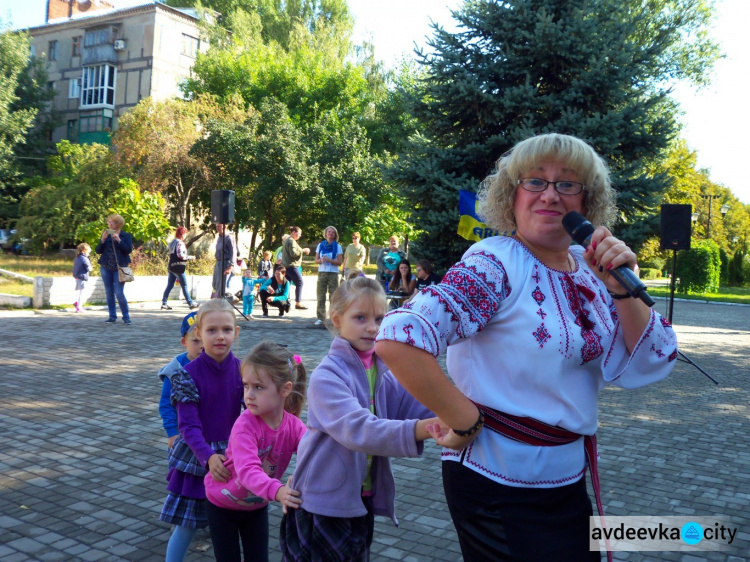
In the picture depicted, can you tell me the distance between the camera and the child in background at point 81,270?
51.3 ft

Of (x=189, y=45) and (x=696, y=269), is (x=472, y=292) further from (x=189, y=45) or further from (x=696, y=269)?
(x=189, y=45)

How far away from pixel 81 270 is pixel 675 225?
41.5 feet

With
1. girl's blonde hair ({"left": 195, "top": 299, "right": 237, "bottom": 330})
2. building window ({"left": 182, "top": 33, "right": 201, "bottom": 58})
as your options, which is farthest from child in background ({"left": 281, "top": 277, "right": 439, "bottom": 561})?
building window ({"left": 182, "top": 33, "right": 201, "bottom": 58})

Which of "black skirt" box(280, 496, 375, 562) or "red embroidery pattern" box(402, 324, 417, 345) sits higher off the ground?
"red embroidery pattern" box(402, 324, 417, 345)

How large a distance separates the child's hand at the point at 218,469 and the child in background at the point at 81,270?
13.9m

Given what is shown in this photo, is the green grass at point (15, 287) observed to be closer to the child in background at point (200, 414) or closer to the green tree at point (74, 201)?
the green tree at point (74, 201)

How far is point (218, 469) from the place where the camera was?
2.90 meters

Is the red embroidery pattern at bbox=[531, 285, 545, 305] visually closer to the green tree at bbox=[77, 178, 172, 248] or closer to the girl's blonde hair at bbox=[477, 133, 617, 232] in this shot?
the girl's blonde hair at bbox=[477, 133, 617, 232]

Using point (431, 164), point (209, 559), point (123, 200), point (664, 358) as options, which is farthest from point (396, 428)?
point (123, 200)

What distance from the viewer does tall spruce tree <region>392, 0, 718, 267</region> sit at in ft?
35.6

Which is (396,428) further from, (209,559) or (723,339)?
(723,339)

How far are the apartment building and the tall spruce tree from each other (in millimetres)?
35472

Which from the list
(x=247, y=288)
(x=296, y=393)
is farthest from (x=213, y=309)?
(x=247, y=288)

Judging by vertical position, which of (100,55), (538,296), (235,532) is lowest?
(235,532)
